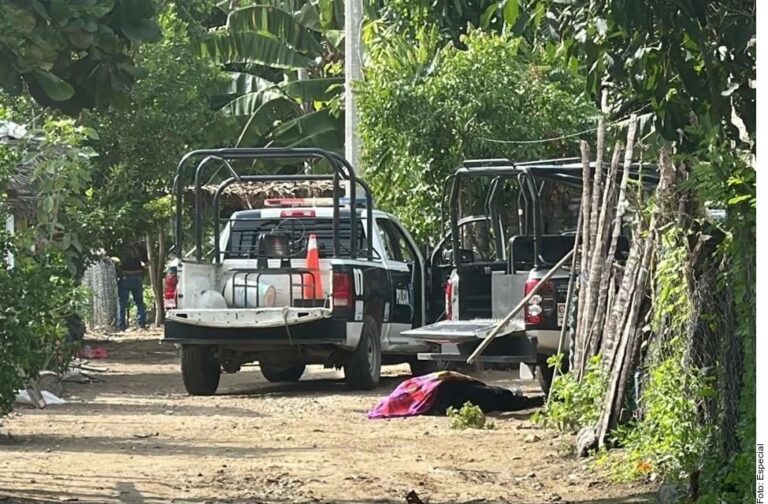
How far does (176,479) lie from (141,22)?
3790 millimetres

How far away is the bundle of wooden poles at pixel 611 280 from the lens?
10.5 meters

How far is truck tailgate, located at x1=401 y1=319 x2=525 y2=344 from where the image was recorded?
1409 cm

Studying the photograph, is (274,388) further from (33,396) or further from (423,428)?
(423,428)

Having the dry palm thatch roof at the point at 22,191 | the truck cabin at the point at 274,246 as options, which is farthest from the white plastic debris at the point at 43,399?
the dry palm thatch roof at the point at 22,191

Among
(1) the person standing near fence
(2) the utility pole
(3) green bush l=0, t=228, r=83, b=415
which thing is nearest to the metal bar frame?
(3) green bush l=0, t=228, r=83, b=415

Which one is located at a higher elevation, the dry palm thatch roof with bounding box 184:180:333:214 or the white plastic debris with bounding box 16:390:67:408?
the dry palm thatch roof with bounding box 184:180:333:214

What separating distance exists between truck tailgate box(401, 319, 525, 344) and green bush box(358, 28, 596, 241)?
466cm

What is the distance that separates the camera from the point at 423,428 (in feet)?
43.5

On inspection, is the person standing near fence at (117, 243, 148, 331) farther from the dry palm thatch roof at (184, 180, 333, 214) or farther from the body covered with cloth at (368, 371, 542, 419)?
the body covered with cloth at (368, 371, 542, 419)

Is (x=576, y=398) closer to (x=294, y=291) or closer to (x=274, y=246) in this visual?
(x=294, y=291)

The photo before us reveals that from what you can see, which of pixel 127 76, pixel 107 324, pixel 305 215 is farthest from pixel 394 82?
pixel 107 324

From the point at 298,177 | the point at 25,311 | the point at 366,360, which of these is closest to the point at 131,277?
the point at 298,177

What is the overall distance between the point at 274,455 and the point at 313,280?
16.0 ft

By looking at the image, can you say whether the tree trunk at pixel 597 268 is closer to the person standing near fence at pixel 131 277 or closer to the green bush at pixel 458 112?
the green bush at pixel 458 112
